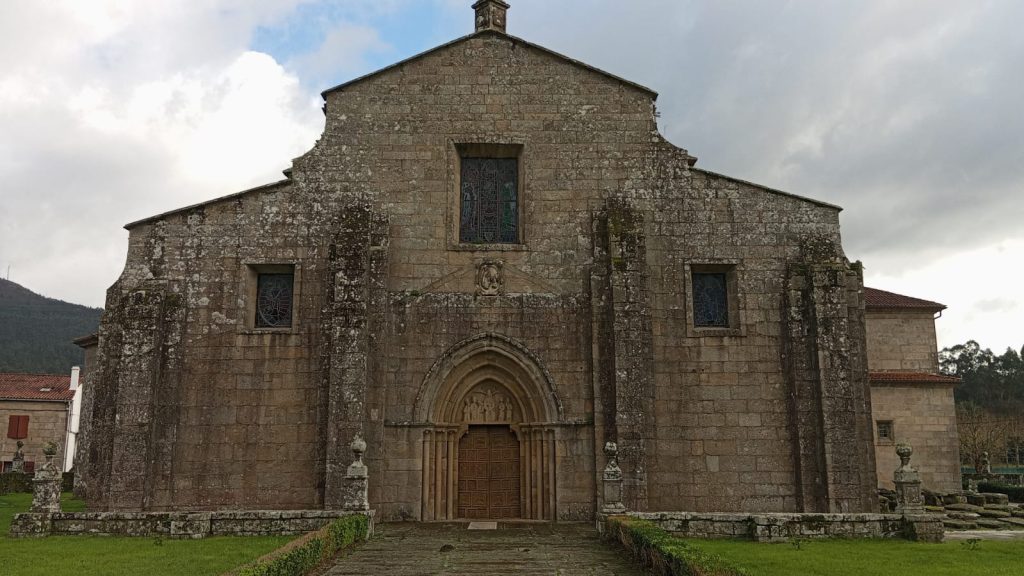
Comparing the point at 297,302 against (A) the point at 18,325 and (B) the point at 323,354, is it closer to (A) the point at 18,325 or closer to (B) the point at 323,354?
(B) the point at 323,354

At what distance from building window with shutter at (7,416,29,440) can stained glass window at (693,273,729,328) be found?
34.6m

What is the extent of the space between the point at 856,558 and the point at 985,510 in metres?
10.6

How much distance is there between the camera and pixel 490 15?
57.8 feet

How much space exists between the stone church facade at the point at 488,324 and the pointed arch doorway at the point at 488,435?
0.05 meters

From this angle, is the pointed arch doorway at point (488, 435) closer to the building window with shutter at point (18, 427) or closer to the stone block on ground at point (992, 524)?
the stone block on ground at point (992, 524)

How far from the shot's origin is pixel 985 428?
1591 inches

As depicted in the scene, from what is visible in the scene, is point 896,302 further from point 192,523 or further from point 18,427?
point 18,427

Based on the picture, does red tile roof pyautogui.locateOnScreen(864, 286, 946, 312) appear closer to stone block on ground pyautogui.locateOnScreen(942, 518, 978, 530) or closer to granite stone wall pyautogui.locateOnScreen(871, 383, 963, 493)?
granite stone wall pyautogui.locateOnScreen(871, 383, 963, 493)

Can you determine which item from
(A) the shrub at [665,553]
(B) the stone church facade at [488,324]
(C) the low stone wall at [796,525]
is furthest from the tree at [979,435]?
(A) the shrub at [665,553]

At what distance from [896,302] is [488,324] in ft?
48.2

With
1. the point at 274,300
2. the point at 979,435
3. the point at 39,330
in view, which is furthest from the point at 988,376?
the point at 39,330

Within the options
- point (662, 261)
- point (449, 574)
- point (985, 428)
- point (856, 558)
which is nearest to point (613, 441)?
point (662, 261)

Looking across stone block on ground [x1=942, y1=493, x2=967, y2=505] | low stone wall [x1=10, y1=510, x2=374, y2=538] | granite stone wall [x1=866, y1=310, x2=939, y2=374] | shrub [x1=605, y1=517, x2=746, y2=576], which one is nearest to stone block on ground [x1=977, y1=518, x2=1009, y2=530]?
stone block on ground [x1=942, y1=493, x2=967, y2=505]

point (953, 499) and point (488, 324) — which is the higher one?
point (488, 324)
